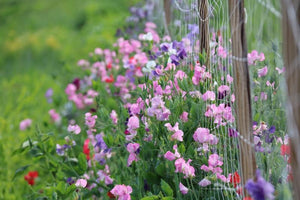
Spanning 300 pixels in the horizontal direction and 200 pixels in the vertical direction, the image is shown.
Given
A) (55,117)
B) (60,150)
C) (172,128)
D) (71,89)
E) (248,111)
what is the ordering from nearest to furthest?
(248,111), (172,128), (60,150), (71,89), (55,117)

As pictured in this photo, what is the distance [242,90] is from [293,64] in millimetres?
356

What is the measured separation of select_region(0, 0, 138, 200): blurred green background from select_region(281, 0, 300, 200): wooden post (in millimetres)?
2056

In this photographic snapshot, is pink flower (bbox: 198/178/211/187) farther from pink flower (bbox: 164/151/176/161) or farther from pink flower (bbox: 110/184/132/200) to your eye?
pink flower (bbox: 110/184/132/200)

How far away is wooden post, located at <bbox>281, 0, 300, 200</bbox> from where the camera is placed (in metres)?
1.13

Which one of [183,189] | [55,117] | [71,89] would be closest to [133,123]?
[183,189]

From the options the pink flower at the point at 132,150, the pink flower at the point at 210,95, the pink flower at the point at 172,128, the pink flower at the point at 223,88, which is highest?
the pink flower at the point at 223,88

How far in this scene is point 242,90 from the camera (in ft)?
4.88

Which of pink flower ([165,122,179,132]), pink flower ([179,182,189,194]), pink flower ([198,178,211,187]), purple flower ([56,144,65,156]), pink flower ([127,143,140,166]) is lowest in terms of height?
purple flower ([56,144,65,156])

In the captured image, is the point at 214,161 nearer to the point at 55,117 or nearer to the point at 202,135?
the point at 202,135

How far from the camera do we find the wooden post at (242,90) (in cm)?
147

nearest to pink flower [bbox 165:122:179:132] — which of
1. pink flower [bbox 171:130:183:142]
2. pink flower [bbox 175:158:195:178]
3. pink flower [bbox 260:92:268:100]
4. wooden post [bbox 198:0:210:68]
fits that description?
pink flower [bbox 171:130:183:142]

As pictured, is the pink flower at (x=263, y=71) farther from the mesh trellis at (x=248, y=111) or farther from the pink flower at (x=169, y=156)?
the pink flower at (x=169, y=156)

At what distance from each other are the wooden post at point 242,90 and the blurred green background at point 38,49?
1.76 metres

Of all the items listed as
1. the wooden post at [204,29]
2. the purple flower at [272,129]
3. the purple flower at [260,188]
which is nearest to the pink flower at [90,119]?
the wooden post at [204,29]
